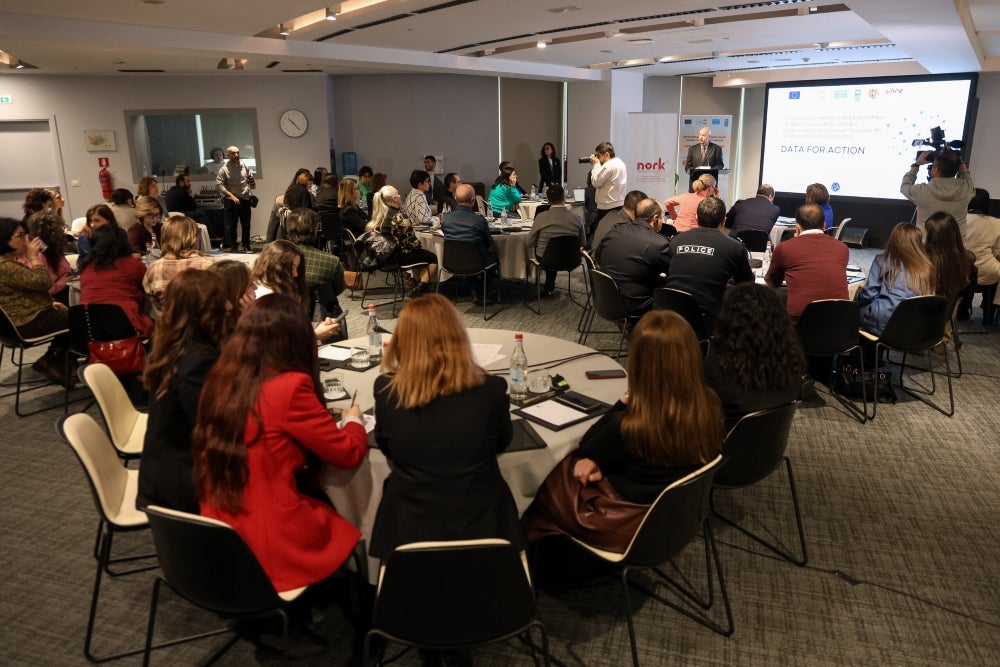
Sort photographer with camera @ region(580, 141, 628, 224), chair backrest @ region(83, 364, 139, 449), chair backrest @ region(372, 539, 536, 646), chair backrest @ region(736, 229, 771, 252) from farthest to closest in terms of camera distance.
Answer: photographer with camera @ region(580, 141, 628, 224) < chair backrest @ region(736, 229, 771, 252) < chair backrest @ region(83, 364, 139, 449) < chair backrest @ region(372, 539, 536, 646)

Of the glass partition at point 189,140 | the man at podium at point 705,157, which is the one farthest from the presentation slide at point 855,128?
the glass partition at point 189,140

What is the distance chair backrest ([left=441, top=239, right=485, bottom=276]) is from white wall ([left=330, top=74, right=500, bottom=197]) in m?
6.44

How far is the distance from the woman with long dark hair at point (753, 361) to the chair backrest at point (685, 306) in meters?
1.69

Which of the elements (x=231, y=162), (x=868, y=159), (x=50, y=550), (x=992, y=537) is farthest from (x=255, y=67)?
(x=992, y=537)

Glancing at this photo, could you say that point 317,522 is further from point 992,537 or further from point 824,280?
point 824,280

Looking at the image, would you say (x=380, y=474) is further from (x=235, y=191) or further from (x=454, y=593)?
(x=235, y=191)

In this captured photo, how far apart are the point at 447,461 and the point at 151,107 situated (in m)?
11.5

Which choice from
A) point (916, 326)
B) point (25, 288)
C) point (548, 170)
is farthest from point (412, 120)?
point (916, 326)

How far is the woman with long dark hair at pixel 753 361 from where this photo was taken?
9.07 ft

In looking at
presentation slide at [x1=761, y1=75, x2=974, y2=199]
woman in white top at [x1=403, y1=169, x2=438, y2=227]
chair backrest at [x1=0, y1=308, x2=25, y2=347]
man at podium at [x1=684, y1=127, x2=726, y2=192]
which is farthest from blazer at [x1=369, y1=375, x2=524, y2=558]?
presentation slide at [x1=761, y1=75, x2=974, y2=199]

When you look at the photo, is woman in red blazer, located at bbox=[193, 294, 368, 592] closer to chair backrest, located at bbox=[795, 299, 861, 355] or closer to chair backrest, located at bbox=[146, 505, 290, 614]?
chair backrest, located at bbox=[146, 505, 290, 614]

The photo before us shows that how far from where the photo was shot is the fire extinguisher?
1120cm

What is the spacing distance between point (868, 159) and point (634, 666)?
11.2 metres

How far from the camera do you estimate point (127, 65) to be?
9.66m
